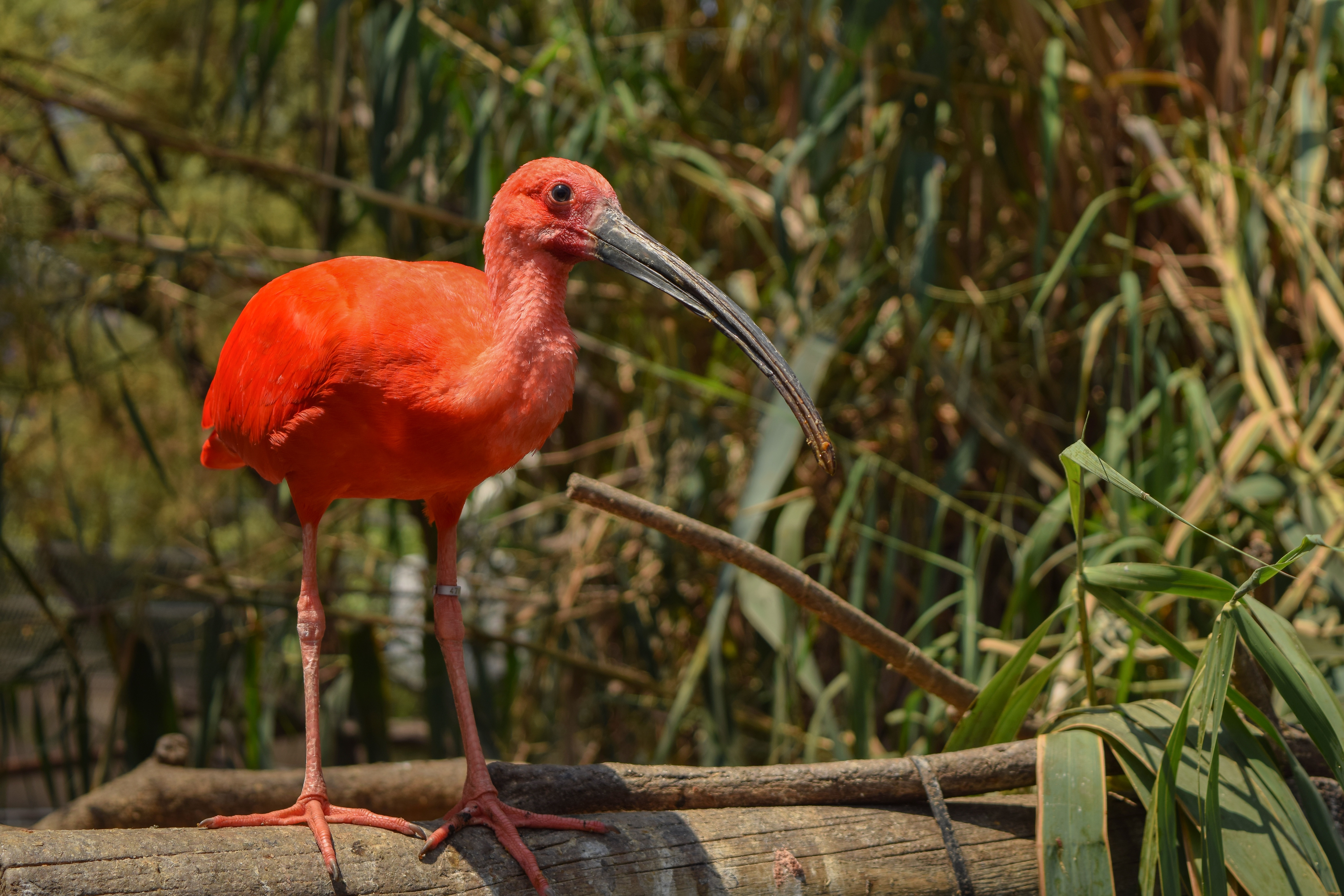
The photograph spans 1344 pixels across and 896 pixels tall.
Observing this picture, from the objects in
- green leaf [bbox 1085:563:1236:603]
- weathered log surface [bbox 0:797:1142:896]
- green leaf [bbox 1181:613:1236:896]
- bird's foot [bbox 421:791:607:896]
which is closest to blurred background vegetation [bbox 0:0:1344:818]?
green leaf [bbox 1085:563:1236:603]

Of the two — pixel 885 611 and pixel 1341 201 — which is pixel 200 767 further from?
pixel 1341 201

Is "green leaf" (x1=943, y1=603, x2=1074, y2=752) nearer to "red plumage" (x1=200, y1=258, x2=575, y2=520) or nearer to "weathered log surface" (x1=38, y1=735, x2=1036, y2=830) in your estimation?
"weathered log surface" (x1=38, y1=735, x2=1036, y2=830)

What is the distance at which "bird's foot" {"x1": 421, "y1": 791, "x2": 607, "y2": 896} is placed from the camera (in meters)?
1.50

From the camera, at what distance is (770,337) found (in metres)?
3.38

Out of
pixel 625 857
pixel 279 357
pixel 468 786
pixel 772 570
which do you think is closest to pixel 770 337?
pixel 772 570

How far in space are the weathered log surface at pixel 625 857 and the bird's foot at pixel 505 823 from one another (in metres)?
0.01

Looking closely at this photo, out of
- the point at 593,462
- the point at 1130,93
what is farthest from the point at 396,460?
the point at 1130,93

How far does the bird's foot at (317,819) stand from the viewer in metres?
1.49

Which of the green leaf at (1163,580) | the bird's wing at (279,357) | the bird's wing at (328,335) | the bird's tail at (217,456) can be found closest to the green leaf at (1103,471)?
the green leaf at (1163,580)

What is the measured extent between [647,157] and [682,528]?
5.63 ft

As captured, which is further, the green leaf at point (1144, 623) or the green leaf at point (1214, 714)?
the green leaf at point (1144, 623)

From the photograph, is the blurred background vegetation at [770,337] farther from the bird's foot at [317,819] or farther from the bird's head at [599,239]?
the bird's foot at [317,819]

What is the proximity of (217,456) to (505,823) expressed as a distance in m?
1.14

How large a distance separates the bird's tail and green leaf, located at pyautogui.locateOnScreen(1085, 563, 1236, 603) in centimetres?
167
